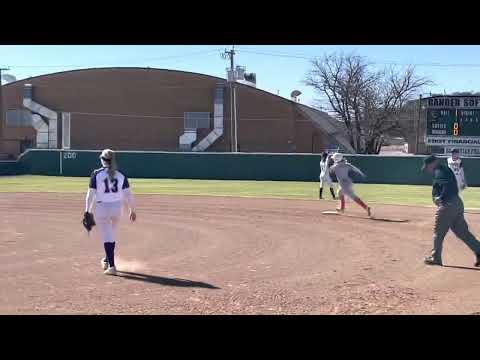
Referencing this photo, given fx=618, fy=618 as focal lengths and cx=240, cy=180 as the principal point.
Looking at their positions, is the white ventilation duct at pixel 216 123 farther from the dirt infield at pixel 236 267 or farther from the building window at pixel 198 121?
the dirt infield at pixel 236 267

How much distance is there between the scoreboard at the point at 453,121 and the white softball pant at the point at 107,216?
22.1 metres

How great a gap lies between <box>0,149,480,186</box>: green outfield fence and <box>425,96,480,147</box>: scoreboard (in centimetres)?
332

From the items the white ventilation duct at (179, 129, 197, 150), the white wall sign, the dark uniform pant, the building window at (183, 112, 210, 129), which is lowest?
the dark uniform pant

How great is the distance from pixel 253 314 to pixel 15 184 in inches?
1035

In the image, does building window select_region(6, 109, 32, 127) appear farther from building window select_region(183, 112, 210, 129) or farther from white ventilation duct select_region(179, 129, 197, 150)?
building window select_region(183, 112, 210, 129)

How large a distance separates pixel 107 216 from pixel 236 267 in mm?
2250

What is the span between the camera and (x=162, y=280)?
912 cm

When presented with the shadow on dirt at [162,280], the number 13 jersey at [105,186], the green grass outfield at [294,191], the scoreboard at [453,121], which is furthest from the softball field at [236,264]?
the scoreboard at [453,121]

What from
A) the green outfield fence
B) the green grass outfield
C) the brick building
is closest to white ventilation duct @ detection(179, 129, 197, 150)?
the brick building

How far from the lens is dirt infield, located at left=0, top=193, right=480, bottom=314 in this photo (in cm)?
769

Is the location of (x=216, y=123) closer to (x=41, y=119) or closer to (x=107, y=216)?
(x=41, y=119)

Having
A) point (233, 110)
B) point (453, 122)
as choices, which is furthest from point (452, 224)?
point (233, 110)
